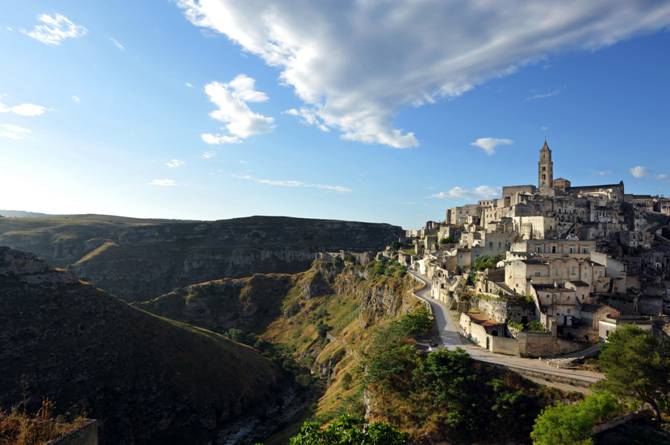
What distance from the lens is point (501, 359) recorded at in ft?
121

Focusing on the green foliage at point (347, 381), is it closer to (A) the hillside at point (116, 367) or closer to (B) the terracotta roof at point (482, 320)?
(A) the hillside at point (116, 367)

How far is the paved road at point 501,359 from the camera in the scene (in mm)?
32812

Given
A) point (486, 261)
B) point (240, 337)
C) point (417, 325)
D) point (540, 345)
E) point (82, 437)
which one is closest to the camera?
point (82, 437)

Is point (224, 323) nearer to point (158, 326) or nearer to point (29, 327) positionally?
point (158, 326)

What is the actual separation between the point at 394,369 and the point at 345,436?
18.1m

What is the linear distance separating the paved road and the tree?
10.3 feet

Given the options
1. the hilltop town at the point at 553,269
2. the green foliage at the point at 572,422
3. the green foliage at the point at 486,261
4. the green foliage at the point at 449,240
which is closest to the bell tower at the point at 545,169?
the hilltop town at the point at 553,269

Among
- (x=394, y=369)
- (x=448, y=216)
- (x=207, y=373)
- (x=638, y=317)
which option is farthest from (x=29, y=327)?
(x=448, y=216)

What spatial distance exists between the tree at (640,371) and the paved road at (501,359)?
10.3 feet

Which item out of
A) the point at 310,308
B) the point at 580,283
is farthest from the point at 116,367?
the point at 580,283

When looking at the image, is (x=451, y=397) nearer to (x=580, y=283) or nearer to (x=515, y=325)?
(x=515, y=325)

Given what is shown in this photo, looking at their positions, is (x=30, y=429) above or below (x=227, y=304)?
above

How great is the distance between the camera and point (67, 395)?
55188 mm

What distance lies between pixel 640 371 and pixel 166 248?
174 meters
